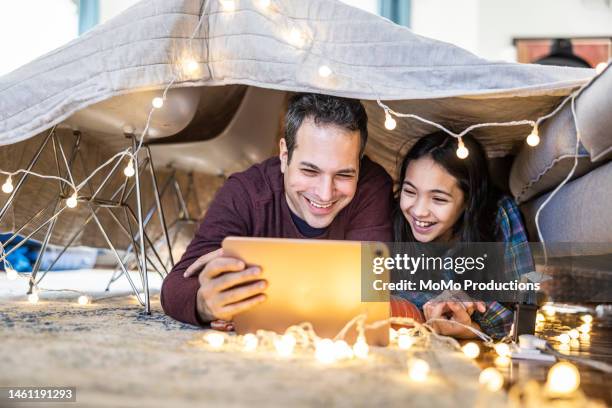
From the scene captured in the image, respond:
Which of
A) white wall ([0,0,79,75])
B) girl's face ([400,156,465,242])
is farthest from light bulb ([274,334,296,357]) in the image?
white wall ([0,0,79,75])

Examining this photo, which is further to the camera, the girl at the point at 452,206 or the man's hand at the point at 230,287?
the girl at the point at 452,206

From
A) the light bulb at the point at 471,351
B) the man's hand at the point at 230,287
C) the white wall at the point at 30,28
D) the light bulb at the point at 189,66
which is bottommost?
the light bulb at the point at 471,351

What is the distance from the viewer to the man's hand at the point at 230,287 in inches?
34.7

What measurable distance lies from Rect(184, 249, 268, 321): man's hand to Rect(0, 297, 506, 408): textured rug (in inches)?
2.4

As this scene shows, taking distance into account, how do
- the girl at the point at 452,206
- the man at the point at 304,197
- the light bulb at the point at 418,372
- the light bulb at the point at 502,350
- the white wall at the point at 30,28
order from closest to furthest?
the light bulb at the point at 418,372, the light bulb at the point at 502,350, the man at the point at 304,197, the girl at the point at 452,206, the white wall at the point at 30,28

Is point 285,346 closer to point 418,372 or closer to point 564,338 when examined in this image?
point 418,372

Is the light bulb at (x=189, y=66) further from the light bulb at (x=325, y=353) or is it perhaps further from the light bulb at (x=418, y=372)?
the light bulb at (x=418, y=372)

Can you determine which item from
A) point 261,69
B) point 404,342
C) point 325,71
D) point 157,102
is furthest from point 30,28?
point 404,342

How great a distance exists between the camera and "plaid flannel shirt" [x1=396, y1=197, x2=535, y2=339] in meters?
1.09

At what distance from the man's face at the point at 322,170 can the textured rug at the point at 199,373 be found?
14.7 inches

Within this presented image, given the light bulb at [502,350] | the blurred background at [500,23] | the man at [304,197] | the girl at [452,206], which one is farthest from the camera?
the blurred background at [500,23]

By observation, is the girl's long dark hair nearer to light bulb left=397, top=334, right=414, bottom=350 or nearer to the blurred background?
light bulb left=397, top=334, right=414, bottom=350

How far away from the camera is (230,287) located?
90 cm

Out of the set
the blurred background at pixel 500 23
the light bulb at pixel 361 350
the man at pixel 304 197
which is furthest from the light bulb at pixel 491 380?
the blurred background at pixel 500 23
